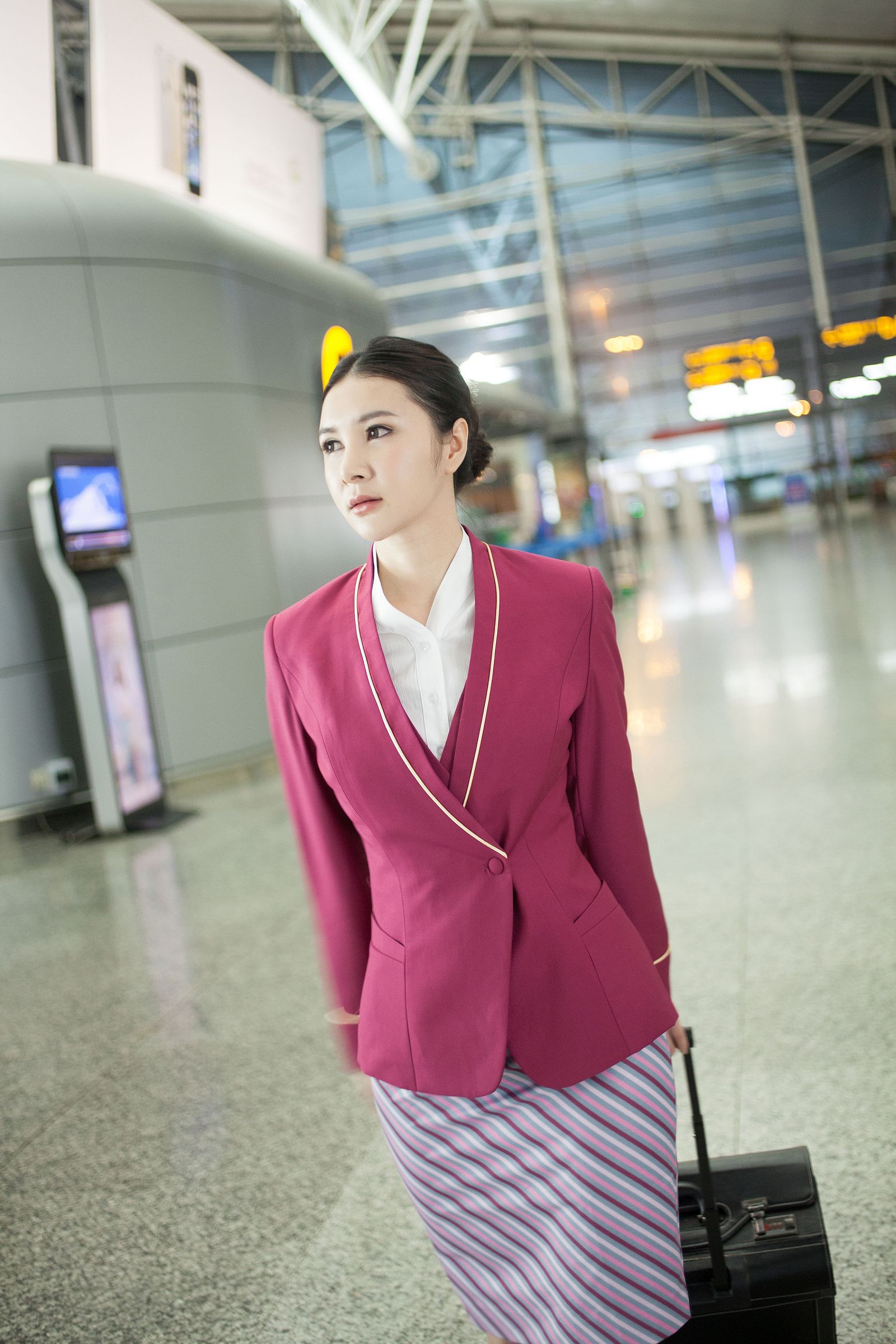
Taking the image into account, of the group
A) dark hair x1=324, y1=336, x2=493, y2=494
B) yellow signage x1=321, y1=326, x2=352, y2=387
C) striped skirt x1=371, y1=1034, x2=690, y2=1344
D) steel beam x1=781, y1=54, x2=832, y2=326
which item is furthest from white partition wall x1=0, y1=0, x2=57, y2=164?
steel beam x1=781, y1=54, x2=832, y2=326

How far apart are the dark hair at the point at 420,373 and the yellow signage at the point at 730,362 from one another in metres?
23.5

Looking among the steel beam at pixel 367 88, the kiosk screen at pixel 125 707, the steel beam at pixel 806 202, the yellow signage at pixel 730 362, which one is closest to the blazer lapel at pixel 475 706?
the kiosk screen at pixel 125 707

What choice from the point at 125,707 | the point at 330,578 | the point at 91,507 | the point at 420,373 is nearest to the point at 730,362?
the point at 330,578

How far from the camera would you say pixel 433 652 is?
152 centimetres

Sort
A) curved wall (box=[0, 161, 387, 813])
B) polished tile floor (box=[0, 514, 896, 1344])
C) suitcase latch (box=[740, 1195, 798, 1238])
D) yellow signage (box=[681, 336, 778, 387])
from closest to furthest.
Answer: suitcase latch (box=[740, 1195, 798, 1238]), polished tile floor (box=[0, 514, 896, 1344]), curved wall (box=[0, 161, 387, 813]), yellow signage (box=[681, 336, 778, 387])

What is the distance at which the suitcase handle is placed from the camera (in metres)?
1.65

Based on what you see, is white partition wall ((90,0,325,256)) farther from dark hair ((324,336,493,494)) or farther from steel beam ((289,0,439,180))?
dark hair ((324,336,493,494))

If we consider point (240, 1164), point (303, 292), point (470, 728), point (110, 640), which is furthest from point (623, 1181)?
point (303, 292)

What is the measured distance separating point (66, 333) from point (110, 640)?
2.47 meters

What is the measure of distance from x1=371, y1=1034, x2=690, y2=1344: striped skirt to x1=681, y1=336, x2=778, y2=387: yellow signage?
2374 cm

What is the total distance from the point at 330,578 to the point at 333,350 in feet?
32.1

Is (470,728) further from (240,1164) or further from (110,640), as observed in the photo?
(110,640)

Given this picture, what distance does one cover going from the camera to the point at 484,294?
75.8 feet

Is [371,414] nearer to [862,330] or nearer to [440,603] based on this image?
[440,603]
